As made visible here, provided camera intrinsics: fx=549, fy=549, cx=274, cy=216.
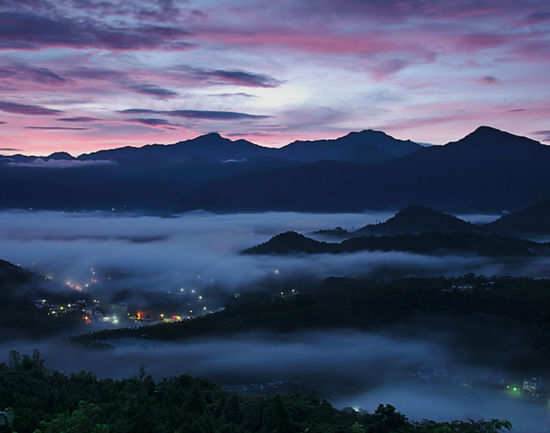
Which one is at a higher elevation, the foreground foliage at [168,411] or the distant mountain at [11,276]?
the distant mountain at [11,276]

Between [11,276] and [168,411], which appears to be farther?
[11,276]

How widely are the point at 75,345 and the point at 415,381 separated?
76.0 metres

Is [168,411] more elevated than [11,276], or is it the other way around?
[11,276]

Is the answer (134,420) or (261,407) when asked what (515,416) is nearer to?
(261,407)

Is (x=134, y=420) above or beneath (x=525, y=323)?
above

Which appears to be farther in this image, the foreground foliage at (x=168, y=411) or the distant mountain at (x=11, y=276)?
the distant mountain at (x=11, y=276)

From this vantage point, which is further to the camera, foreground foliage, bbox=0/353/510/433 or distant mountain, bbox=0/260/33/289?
distant mountain, bbox=0/260/33/289

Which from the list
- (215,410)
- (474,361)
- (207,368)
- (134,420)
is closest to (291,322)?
(207,368)

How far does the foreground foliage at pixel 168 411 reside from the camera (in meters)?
37.3

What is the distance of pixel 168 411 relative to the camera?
46938mm

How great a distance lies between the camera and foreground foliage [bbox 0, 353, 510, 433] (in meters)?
37.3

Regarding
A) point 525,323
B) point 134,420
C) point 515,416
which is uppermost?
point 134,420

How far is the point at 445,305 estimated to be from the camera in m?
132

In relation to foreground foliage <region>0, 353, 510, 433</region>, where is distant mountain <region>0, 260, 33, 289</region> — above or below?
above
